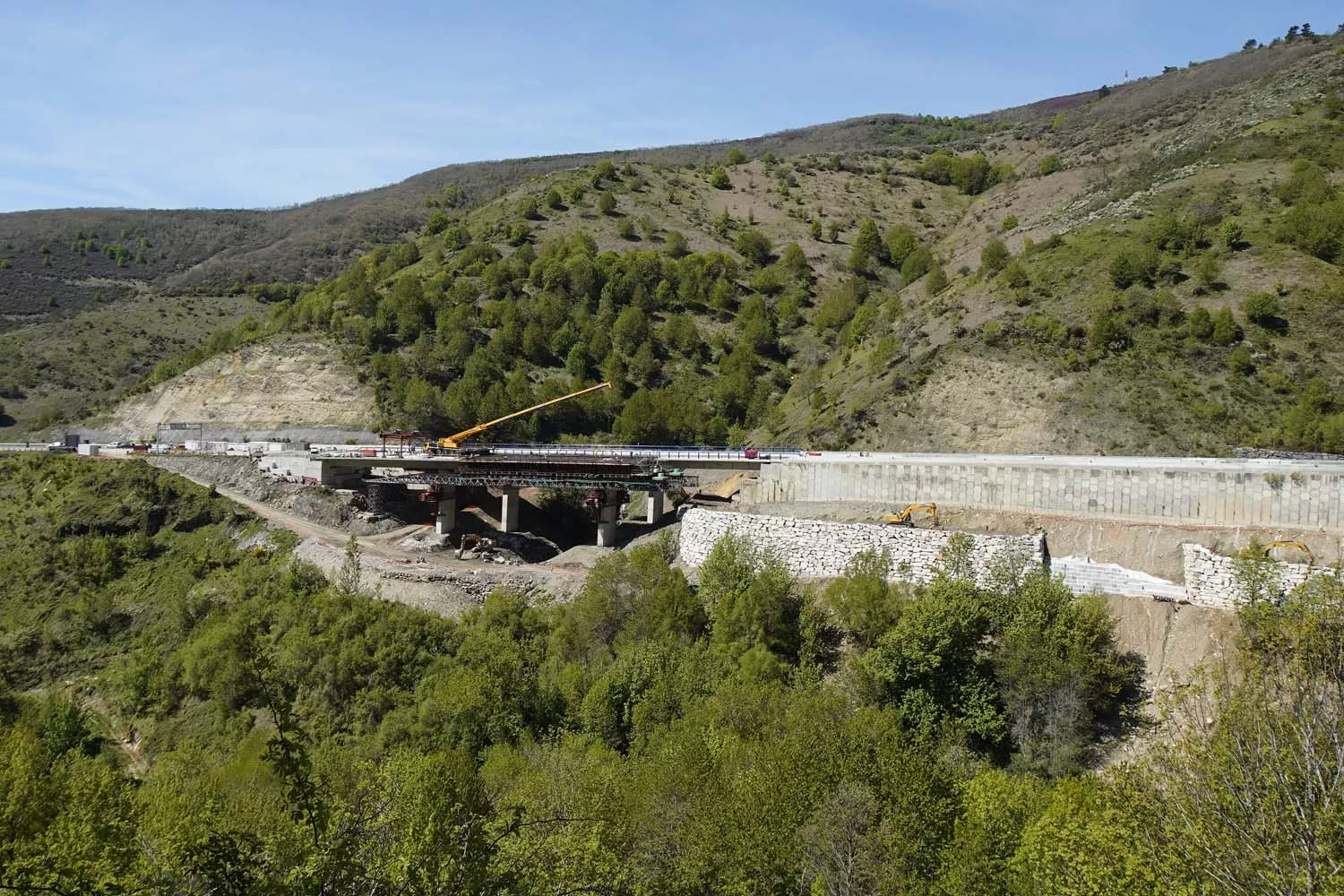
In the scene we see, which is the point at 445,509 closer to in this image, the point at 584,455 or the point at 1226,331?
the point at 584,455

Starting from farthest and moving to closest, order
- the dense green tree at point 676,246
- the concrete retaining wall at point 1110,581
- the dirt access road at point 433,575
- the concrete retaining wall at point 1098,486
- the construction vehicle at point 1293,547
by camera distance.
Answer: the dense green tree at point 676,246, the dirt access road at point 433,575, the concrete retaining wall at point 1098,486, the concrete retaining wall at point 1110,581, the construction vehicle at point 1293,547

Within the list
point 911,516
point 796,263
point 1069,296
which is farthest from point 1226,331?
point 796,263

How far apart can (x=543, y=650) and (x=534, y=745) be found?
27.4 feet

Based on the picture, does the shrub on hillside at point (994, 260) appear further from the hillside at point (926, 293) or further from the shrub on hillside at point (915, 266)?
the shrub on hillside at point (915, 266)

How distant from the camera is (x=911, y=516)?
41.1m

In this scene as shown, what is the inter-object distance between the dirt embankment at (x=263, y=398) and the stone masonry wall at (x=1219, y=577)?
6012cm

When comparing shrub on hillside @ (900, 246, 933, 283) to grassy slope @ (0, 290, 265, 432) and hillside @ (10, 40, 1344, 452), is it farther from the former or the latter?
grassy slope @ (0, 290, 265, 432)

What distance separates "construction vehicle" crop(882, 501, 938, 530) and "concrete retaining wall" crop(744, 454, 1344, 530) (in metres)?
0.79

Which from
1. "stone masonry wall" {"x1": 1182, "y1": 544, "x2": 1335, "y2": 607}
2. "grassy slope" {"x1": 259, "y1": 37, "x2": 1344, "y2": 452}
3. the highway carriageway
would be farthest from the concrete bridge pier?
"stone masonry wall" {"x1": 1182, "y1": 544, "x2": 1335, "y2": 607}

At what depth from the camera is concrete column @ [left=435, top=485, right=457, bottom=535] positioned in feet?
184

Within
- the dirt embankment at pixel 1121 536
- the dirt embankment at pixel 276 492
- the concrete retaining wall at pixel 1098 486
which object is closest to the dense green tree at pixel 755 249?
the dirt embankment at pixel 276 492

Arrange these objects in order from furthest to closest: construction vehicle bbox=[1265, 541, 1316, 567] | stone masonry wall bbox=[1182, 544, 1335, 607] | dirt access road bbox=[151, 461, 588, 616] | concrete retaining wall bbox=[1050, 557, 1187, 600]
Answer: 1. dirt access road bbox=[151, 461, 588, 616]
2. concrete retaining wall bbox=[1050, 557, 1187, 600]
3. construction vehicle bbox=[1265, 541, 1316, 567]
4. stone masonry wall bbox=[1182, 544, 1335, 607]

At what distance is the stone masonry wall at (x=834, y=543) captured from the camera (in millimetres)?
Answer: 36094

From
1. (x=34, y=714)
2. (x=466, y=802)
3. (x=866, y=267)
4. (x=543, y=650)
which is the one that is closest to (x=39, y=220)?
(x=866, y=267)
